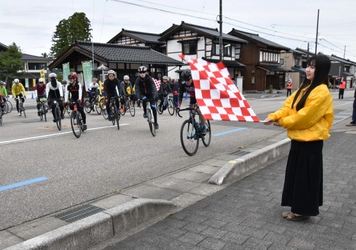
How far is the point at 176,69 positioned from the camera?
36.5m

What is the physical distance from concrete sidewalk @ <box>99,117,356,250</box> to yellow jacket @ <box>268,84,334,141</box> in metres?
0.97

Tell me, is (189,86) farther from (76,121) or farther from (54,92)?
(54,92)

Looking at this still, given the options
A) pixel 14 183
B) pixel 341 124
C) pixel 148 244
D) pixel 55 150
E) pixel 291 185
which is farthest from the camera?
pixel 341 124

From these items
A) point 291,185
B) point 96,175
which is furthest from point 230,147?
point 291,185

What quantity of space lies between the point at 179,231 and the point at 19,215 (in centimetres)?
195

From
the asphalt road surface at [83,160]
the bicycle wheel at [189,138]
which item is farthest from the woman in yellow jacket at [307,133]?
the bicycle wheel at [189,138]

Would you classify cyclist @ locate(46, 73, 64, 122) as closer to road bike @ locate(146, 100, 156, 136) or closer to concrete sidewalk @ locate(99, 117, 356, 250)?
road bike @ locate(146, 100, 156, 136)

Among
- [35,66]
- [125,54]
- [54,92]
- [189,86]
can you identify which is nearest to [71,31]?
[35,66]

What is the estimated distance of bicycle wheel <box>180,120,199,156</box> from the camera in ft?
22.4

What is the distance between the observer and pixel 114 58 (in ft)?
82.1

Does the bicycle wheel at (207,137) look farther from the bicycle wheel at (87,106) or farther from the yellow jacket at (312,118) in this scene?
the bicycle wheel at (87,106)

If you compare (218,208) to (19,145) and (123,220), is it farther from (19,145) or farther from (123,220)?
(19,145)

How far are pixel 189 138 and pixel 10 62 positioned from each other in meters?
41.2

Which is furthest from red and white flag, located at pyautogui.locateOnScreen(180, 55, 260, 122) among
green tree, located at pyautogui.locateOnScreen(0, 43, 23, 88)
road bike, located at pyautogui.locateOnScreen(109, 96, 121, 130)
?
green tree, located at pyautogui.locateOnScreen(0, 43, 23, 88)
